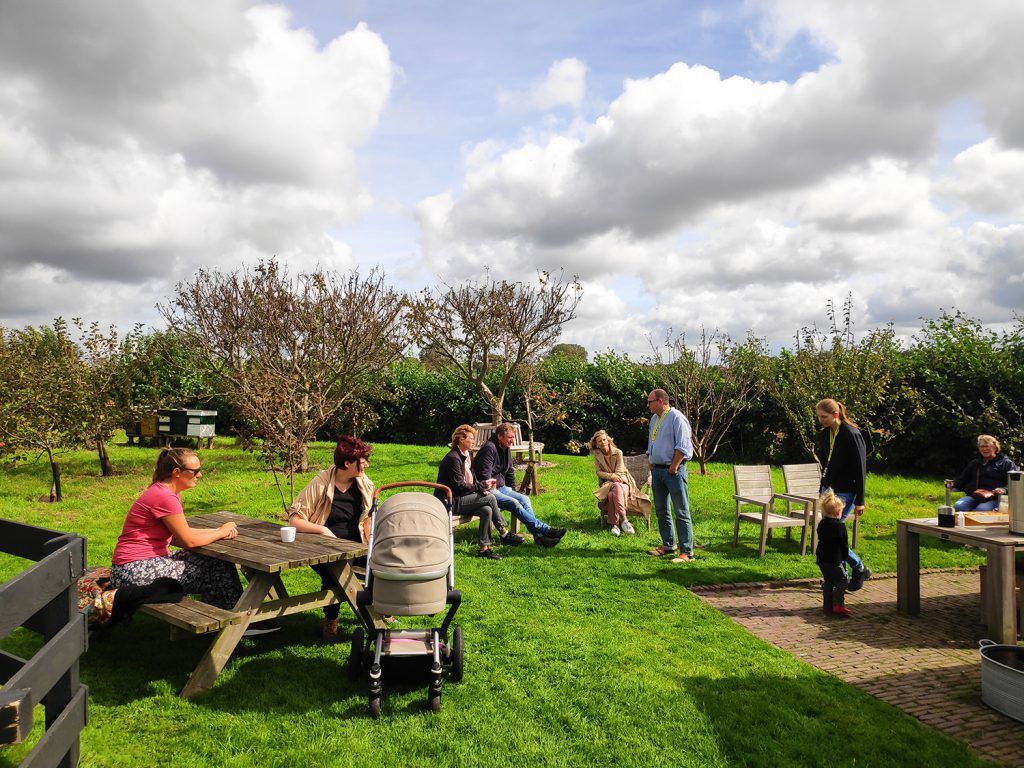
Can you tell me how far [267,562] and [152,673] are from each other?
4.01 ft

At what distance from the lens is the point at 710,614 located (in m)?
6.46

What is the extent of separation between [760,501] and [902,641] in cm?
320

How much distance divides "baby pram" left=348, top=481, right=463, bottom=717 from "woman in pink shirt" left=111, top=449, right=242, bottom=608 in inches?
48.0

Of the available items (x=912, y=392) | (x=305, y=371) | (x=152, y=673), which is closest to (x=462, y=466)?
(x=152, y=673)

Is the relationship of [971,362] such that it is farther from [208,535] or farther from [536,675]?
[208,535]

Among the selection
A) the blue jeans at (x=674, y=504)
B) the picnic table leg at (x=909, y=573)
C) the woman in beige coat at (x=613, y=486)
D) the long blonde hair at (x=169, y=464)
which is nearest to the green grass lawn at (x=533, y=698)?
the blue jeans at (x=674, y=504)

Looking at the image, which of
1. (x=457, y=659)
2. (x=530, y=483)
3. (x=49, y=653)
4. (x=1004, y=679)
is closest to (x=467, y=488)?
(x=457, y=659)

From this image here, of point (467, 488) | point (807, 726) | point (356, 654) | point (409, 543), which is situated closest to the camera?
point (807, 726)

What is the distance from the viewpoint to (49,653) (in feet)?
8.87

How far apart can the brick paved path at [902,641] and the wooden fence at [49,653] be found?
4.63 metres

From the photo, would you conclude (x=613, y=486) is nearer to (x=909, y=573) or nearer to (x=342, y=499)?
(x=909, y=573)

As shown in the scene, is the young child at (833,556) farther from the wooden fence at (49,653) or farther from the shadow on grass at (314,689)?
the wooden fence at (49,653)

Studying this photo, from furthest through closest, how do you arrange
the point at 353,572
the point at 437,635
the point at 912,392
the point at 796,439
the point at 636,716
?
the point at 796,439 < the point at 912,392 < the point at 353,572 < the point at 437,635 < the point at 636,716

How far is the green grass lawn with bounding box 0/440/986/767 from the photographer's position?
3.90 m
